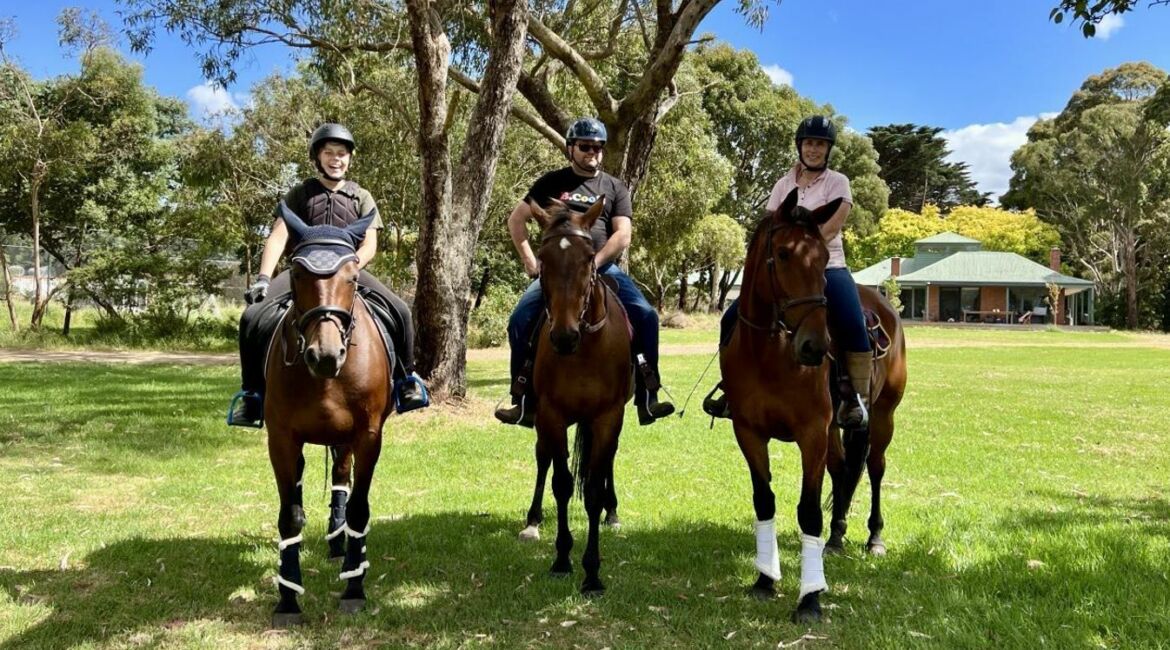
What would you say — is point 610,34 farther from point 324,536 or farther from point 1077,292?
point 1077,292

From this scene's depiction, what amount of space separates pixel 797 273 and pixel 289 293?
11.0ft

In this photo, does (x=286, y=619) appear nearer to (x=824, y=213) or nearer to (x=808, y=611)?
(x=808, y=611)

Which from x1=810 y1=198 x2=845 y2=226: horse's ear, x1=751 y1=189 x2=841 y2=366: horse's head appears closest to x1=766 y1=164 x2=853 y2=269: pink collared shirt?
x1=810 y1=198 x2=845 y2=226: horse's ear

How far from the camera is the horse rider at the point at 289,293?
4.93 meters

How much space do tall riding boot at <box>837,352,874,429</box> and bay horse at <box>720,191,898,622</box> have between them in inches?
10.2

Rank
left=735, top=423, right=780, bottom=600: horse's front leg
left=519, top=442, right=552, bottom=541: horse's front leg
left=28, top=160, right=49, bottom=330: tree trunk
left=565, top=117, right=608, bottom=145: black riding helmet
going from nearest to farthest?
left=735, top=423, right=780, bottom=600: horse's front leg
left=565, top=117, right=608, bottom=145: black riding helmet
left=519, top=442, right=552, bottom=541: horse's front leg
left=28, top=160, right=49, bottom=330: tree trunk

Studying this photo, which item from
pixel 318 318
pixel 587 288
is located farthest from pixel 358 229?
pixel 587 288

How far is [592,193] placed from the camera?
5363mm

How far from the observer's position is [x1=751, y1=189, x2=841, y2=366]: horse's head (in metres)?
3.96

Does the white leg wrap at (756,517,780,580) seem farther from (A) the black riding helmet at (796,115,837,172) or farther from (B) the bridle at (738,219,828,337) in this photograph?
(A) the black riding helmet at (796,115,837,172)

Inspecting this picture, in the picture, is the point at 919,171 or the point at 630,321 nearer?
the point at 630,321

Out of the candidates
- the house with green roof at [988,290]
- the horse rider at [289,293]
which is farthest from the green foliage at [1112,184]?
the horse rider at [289,293]

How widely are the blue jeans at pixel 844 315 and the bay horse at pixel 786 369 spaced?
32 cm

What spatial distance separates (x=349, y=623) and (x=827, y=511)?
3.88m
